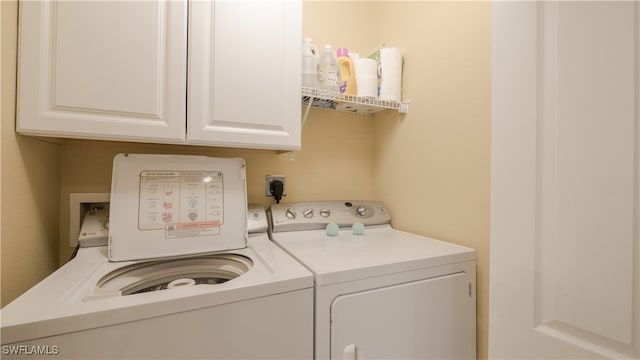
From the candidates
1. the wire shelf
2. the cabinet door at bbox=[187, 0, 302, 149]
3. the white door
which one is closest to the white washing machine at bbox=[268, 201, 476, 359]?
the white door

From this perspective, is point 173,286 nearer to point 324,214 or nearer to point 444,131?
point 324,214

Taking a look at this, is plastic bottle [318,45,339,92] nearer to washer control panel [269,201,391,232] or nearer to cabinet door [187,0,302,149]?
cabinet door [187,0,302,149]

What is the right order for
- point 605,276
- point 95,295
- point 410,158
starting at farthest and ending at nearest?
point 410,158, point 95,295, point 605,276

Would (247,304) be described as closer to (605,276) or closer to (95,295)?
(95,295)

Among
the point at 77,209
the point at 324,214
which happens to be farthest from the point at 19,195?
the point at 324,214

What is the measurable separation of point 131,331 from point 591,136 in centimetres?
133

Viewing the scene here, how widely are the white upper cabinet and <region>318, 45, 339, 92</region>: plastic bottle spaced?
236mm

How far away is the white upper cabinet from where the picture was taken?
39.6 inches

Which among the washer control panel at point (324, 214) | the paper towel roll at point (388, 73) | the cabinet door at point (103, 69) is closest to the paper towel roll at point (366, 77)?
the paper towel roll at point (388, 73)

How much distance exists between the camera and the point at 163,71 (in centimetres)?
117

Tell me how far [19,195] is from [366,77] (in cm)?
168

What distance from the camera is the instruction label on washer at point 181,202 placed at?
4.23 ft

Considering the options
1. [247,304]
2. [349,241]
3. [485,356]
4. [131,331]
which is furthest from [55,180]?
[485,356]

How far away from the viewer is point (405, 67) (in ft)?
5.92
